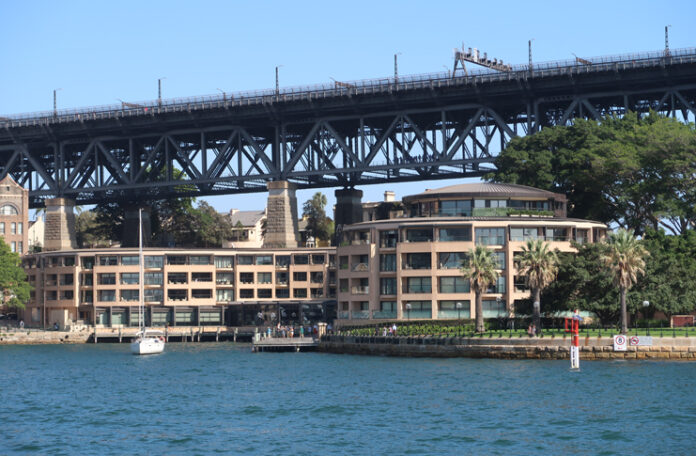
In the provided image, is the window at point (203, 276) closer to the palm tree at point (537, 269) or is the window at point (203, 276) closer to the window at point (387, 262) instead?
the window at point (387, 262)

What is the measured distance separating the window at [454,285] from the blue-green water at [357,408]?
1326 centimetres

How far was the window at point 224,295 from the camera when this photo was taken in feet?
543

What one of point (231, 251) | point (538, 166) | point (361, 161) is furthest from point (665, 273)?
point (231, 251)

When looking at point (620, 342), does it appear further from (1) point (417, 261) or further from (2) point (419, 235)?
(2) point (419, 235)

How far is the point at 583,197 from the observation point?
13800cm

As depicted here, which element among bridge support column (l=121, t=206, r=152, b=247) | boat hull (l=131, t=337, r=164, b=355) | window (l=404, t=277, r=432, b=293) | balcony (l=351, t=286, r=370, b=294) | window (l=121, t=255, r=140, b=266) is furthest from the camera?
bridge support column (l=121, t=206, r=152, b=247)

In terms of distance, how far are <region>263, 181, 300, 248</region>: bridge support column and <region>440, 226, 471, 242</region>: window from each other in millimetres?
52617

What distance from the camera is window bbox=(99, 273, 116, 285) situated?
164 meters

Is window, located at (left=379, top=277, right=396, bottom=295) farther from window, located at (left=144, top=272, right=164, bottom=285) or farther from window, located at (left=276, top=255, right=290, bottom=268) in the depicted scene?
window, located at (left=144, top=272, right=164, bottom=285)

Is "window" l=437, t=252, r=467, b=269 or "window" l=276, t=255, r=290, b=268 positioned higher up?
"window" l=276, t=255, r=290, b=268

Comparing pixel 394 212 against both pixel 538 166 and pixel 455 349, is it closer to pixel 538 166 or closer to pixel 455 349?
pixel 538 166

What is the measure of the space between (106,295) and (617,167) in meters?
73.8

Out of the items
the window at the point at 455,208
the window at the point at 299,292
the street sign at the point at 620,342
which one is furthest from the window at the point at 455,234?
the window at the point at 299,292

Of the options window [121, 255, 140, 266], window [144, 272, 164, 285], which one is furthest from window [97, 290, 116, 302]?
window [144, 272, 164, 285]
